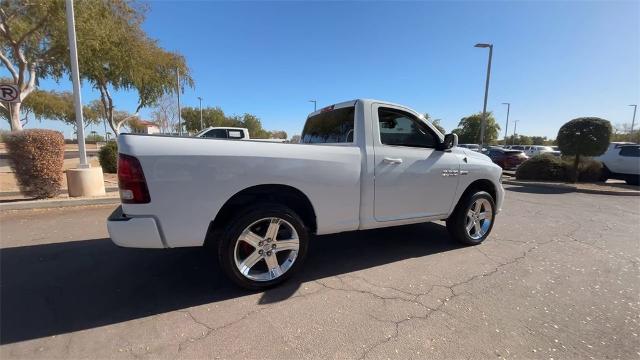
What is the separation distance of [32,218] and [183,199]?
496 cm

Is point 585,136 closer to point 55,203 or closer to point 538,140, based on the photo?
point 55,203

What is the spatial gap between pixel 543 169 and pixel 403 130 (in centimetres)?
1193

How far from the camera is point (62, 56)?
40.3 ft

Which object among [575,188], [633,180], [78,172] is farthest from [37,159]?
[633,180]

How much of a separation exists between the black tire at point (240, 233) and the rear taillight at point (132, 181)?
2.39 feet

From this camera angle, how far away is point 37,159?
6.28 meters

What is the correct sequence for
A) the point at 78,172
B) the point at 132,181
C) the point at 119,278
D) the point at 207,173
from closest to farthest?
the point at 132,181
the point at 207,173
the point at 119,278
the point at 78,172

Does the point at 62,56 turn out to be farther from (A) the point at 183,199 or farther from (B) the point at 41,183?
(A) the point at 183,199

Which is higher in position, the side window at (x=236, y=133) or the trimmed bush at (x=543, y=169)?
the side window at (x=236, y=133)

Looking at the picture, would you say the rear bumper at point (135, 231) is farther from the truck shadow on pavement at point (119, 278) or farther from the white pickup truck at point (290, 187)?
the truck shadow on pavement at point (119, 278)

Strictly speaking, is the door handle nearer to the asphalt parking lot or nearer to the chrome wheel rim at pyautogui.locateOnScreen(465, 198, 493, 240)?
the asphalt parking lot

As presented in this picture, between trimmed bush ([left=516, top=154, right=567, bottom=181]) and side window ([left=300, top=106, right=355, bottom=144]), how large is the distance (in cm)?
1209

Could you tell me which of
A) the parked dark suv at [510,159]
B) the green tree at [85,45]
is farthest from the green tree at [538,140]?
the green tree at [85,45]

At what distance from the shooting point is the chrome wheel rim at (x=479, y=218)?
436 cm
